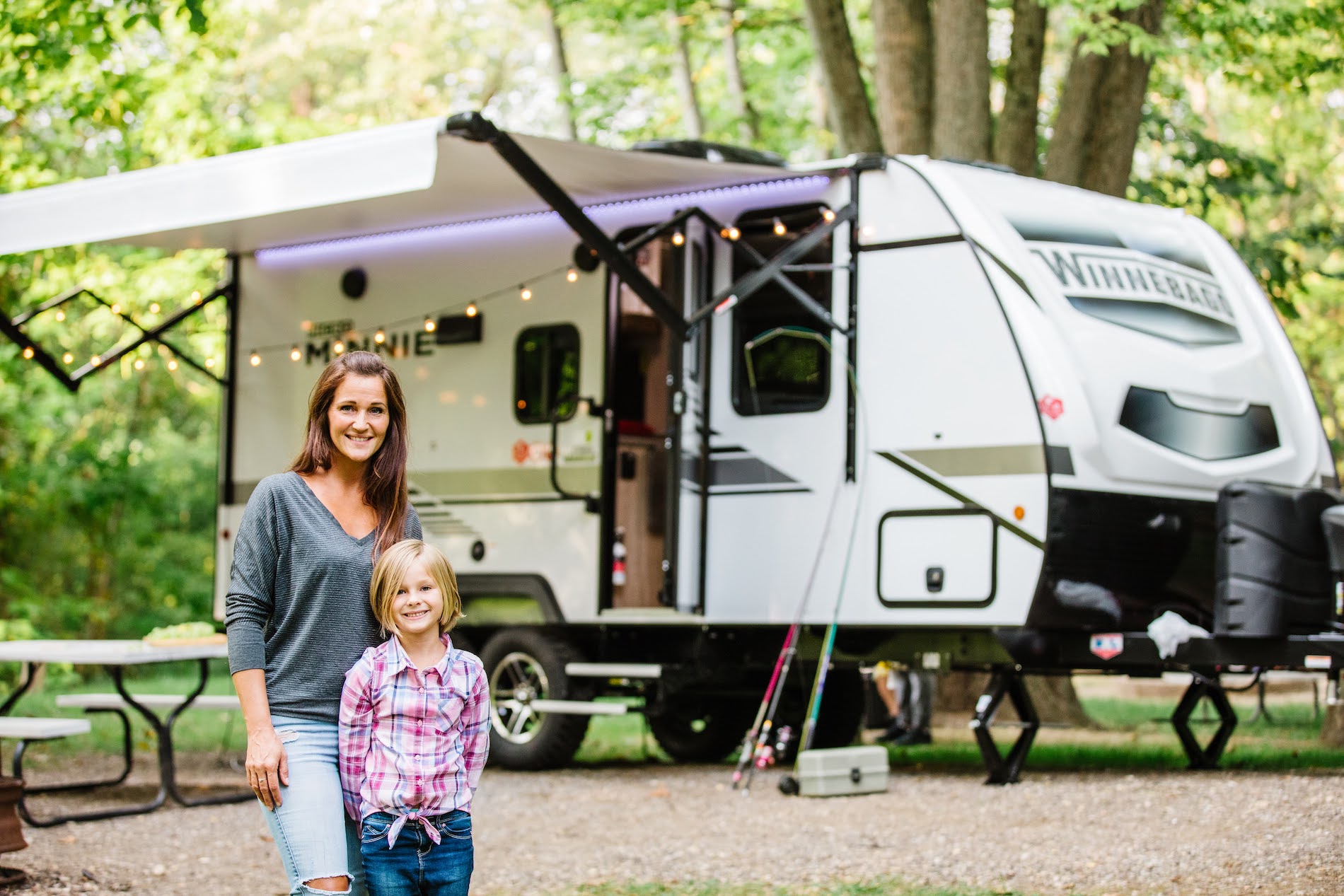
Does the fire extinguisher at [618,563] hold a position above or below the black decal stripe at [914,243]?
below

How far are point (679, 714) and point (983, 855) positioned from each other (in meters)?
4.43

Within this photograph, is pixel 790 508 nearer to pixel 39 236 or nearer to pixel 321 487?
pixel 39 236

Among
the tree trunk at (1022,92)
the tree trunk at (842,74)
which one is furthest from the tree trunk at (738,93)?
the tree trunk at (1022,92)

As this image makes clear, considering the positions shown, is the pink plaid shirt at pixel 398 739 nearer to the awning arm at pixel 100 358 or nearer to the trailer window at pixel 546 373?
the trailer window at pixel 546 373

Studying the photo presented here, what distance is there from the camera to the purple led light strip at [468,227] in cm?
930

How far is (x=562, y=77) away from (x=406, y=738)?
597 inches


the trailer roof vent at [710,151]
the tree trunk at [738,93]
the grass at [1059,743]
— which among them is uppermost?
the tree trunk at [738,93]

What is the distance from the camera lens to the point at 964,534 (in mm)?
8383

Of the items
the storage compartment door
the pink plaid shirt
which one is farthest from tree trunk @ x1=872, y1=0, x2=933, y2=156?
the pink plaid shirt

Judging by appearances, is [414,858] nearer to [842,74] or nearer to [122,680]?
[122,680]

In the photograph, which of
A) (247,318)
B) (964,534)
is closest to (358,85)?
(247,318)

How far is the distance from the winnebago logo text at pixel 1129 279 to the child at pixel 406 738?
217 inches

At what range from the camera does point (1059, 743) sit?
432 inches

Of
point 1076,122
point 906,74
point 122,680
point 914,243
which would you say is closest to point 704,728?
point 914,243
